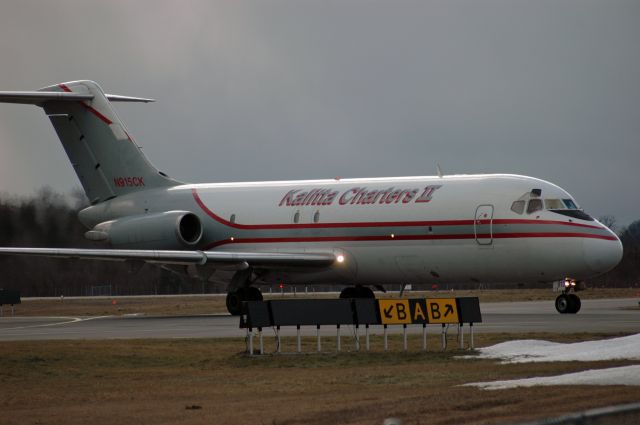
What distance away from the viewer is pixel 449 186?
4028 cm

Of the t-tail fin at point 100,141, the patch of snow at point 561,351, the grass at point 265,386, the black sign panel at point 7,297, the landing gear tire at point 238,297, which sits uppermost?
the t-tail fin at point 100,141

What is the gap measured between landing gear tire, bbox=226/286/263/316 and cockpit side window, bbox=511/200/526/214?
9.84 m

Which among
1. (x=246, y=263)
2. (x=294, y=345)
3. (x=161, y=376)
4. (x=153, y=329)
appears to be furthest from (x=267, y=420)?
(x=246, y=263)

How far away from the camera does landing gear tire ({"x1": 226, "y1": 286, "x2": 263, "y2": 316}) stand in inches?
1682

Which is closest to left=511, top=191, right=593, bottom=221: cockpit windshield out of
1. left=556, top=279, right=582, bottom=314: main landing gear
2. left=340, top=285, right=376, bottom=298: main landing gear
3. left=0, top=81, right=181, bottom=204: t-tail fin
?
left=556, top=279, right=582, bottom=314: main landing gear

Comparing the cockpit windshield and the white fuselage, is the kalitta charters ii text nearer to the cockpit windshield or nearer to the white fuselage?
the white fuselage

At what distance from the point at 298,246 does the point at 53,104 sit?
12.3 metres

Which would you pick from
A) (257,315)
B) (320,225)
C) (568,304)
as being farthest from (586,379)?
(320,225)

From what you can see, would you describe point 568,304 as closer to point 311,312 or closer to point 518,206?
point 518,206

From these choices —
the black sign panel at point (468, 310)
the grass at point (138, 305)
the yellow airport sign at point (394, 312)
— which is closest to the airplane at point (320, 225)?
the grass at point (138, 305)

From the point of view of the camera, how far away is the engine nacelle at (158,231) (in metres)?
45.3

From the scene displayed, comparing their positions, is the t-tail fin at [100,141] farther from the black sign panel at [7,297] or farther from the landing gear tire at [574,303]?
the landing gear tire at [574,303]

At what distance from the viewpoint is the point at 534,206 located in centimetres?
3825

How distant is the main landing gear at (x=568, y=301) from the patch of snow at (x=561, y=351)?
14.0m
